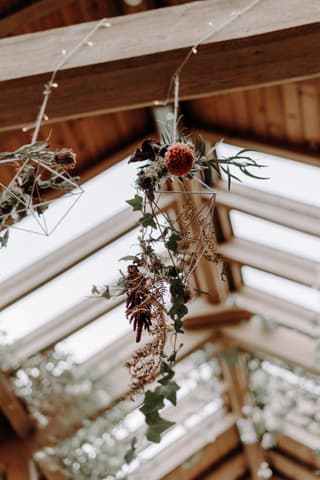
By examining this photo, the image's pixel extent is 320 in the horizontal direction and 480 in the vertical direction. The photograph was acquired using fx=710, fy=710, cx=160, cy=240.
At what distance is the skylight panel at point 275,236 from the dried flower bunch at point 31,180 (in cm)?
291

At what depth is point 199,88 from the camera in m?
1.92

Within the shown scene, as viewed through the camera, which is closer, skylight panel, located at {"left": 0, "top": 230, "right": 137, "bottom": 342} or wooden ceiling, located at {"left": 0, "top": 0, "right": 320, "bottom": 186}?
wooden ceiling, located at {"left": 0, "top": 0, "right": 320, "bottom": 186}

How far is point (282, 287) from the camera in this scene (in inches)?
195

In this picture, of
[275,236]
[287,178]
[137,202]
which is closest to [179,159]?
[137,202]

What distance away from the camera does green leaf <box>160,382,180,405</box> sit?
5.31ft

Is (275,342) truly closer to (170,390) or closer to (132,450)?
(132,450)

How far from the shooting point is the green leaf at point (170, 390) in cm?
162

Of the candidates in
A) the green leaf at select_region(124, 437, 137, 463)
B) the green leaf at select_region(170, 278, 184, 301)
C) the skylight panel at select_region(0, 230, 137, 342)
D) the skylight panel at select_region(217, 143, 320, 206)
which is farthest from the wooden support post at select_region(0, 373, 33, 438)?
the green leaf at select_region(170, 278, 184, 301)

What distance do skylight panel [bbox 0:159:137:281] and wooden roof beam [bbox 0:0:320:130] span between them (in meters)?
2.12

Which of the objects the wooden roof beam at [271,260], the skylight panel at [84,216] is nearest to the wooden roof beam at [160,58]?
the skylight panel at [84,216]

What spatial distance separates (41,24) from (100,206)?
123 cm

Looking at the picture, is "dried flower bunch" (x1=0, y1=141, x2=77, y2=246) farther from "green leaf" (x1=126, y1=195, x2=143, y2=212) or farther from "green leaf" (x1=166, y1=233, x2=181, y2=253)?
"green leaf" (x1=166, y1=233, x2=181, y2=253)

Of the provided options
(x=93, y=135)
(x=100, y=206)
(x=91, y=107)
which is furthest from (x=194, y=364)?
(x=91, y=107)

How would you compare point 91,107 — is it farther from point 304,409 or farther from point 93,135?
point 304,409
